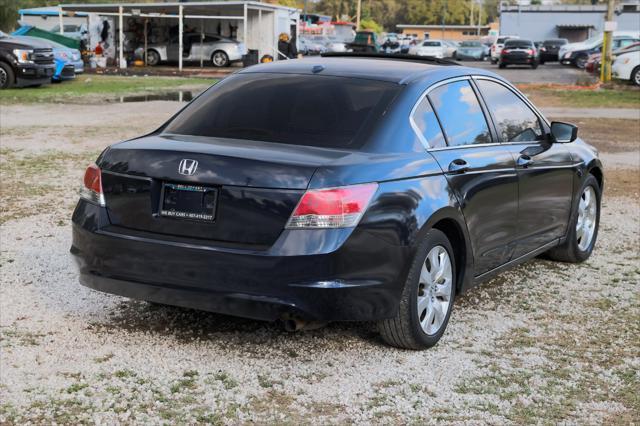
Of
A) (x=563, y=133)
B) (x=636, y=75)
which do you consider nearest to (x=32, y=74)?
(x=636, y=75)

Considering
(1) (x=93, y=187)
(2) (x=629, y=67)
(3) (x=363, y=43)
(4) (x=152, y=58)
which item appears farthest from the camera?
(3) (x=363, y=43)

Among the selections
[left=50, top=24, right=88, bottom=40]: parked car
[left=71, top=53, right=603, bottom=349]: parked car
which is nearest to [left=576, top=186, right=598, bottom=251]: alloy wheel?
[left=71, top=53, right=603, bottom=349]: parked car

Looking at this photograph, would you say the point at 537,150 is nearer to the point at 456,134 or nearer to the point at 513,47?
the point at 456,134

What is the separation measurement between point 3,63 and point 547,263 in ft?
66.4

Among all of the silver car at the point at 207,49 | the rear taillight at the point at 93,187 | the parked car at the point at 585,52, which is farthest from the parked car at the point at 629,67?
the rear taillight at the point at 93,187

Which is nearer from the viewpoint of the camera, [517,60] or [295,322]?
[295,322]

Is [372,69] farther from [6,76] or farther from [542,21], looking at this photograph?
[542,21]

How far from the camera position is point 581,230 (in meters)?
7.58

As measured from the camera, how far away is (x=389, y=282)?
16.0ft

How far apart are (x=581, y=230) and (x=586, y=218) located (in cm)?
19

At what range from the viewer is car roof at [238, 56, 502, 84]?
564cm

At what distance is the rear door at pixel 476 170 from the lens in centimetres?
551

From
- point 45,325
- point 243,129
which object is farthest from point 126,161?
point 45,325

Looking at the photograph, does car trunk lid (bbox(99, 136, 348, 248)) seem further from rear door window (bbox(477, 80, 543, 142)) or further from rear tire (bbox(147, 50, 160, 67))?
rear tire (bbox(147, 50, 160, 67))
